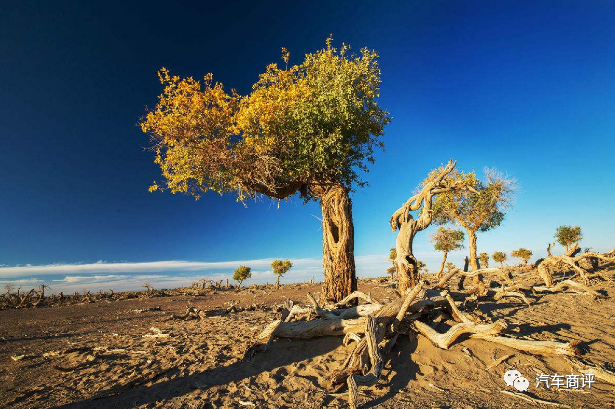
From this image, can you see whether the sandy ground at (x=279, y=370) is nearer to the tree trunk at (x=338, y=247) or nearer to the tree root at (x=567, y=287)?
the tree root at (x=567, y=287)

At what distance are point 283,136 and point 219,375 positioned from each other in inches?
396

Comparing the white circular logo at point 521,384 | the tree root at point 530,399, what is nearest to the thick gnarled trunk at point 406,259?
the white circular logo at point 521,384

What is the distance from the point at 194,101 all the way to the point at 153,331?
10389 millimetres

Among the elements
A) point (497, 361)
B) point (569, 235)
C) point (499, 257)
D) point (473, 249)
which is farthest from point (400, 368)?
point (499, 257)

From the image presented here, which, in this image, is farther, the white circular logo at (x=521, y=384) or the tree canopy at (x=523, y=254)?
the tree canopy at (x=523, y=254)

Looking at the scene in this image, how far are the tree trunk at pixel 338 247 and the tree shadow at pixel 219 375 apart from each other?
4.45 m

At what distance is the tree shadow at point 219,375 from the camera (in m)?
7.33

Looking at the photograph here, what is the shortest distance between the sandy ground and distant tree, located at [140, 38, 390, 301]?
5.58 meters

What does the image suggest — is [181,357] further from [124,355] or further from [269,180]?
[269,180]

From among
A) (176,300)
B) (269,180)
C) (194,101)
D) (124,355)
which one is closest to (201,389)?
(124,355)

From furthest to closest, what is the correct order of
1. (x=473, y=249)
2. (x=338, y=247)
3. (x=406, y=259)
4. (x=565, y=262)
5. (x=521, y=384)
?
(x=473, y=249)
(x=565, y=262)
(x=338, y=247)
(x=406, y=259)
(x=521, y=384)

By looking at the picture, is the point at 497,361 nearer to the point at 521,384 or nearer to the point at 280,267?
the point at 521,384

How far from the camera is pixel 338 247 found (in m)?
14.3

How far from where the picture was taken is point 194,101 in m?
14.2
